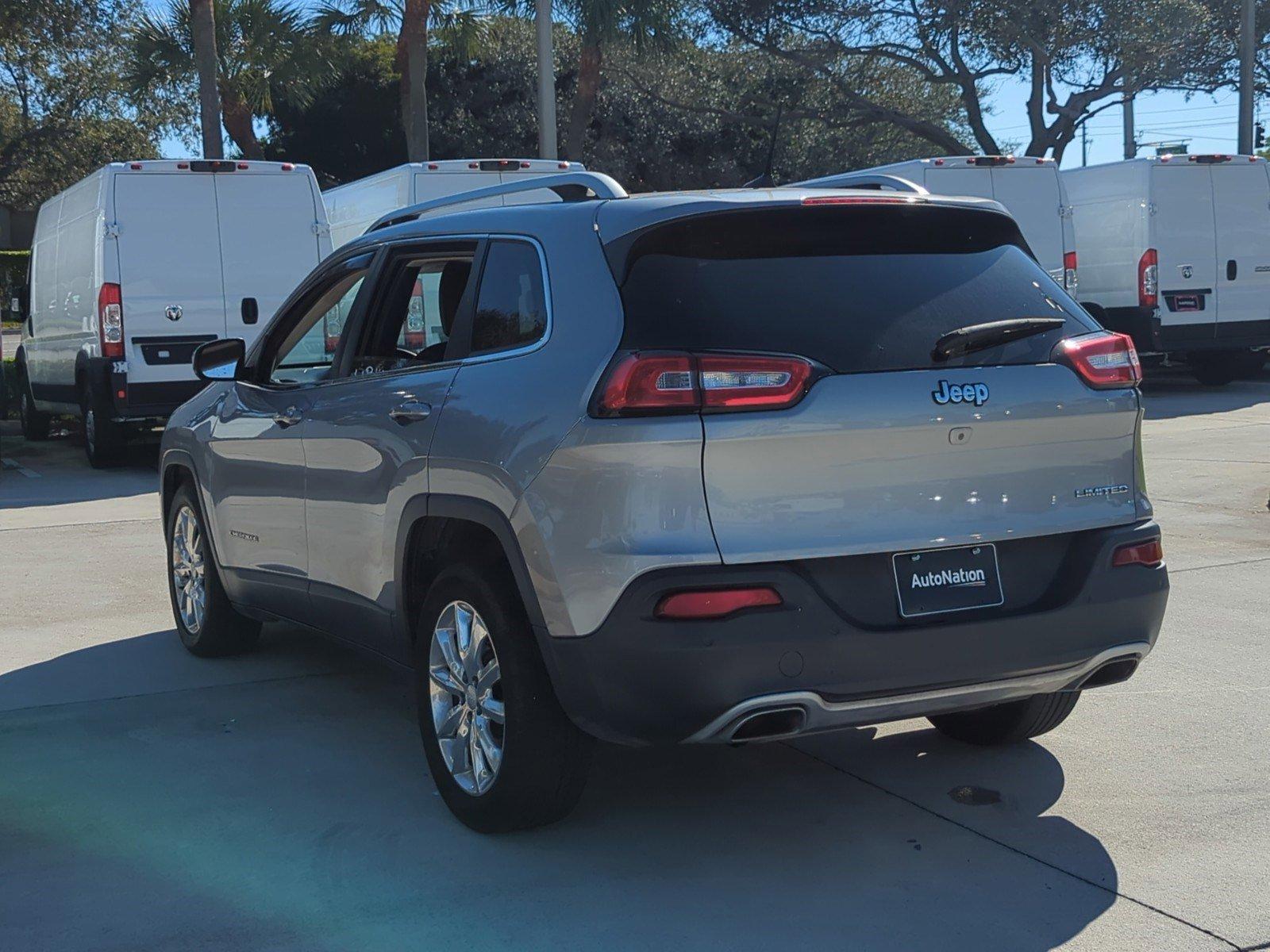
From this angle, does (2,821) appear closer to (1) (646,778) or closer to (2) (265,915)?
(2) (265,915)

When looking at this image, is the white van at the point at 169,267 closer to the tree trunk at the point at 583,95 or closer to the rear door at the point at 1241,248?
the rear door at the point at 1241,248

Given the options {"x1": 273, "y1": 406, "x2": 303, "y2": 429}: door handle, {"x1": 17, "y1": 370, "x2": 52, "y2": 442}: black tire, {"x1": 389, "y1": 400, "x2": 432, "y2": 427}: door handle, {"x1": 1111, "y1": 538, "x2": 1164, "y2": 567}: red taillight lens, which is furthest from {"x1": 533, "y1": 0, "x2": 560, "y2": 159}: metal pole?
{"x1": 1111, "y1": 538, "x2": 1164, "y2": 567}: red taillight lens

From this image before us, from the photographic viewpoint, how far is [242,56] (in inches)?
1008

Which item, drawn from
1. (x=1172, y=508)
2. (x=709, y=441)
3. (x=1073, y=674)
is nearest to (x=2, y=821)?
(x=709, y=441)

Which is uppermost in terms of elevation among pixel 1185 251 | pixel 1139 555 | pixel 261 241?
pixel 261 241

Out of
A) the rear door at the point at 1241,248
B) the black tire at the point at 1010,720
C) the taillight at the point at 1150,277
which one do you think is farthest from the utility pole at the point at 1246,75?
the black tire at the point at 1010,720

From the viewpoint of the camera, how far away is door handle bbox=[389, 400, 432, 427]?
4.70 metres

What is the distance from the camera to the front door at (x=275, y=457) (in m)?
5.66

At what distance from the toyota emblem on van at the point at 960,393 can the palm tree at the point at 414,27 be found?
19.5m

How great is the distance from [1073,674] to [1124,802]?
616 millimetres

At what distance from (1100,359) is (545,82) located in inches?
621

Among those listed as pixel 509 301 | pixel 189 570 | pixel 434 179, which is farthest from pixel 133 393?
pixel 509 301

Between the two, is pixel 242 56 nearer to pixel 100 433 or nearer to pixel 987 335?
pixel 100 433

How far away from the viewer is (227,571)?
20.8 feet
